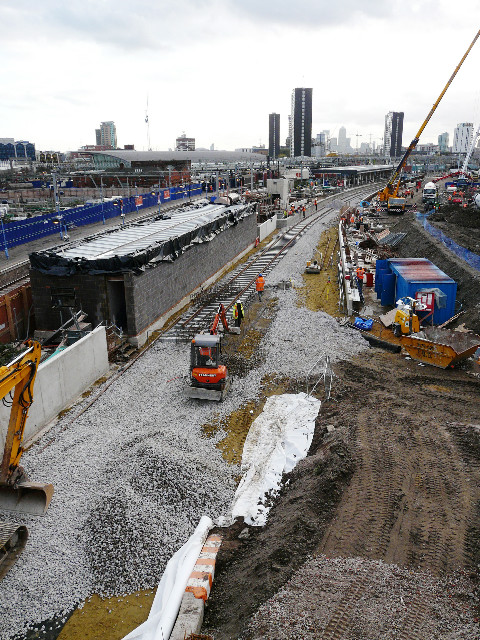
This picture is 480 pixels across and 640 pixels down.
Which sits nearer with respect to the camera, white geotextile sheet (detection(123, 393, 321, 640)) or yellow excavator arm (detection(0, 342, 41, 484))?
white geotextile sheet (detection(123, 393, 321, 640))

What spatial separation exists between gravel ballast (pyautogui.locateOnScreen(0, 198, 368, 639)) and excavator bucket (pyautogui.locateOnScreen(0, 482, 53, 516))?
255 millimetres

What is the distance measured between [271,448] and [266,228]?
3511 centimetres

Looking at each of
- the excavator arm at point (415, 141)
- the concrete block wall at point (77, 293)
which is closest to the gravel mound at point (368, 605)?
the concrete block wall at point (77, 293)

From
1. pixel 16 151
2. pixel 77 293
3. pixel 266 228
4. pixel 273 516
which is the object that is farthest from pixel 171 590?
pixel 16 151

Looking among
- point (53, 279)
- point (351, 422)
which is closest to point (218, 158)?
point (53, 279)

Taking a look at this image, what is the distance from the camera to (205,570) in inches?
332

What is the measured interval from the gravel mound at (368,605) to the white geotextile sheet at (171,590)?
132cm

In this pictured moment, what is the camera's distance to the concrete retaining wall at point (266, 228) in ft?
141

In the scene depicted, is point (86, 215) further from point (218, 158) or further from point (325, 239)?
point (218, 158)

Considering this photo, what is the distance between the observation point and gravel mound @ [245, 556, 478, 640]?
22.0 ft

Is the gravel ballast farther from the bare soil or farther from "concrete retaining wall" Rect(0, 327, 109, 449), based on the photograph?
the bare soil

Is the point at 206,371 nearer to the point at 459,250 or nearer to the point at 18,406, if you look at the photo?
the point at 18,406

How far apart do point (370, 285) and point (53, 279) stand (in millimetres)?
16854

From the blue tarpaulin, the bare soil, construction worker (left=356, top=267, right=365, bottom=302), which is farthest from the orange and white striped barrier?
construction worker (left=356, top=267, right=365, bottom=302)
